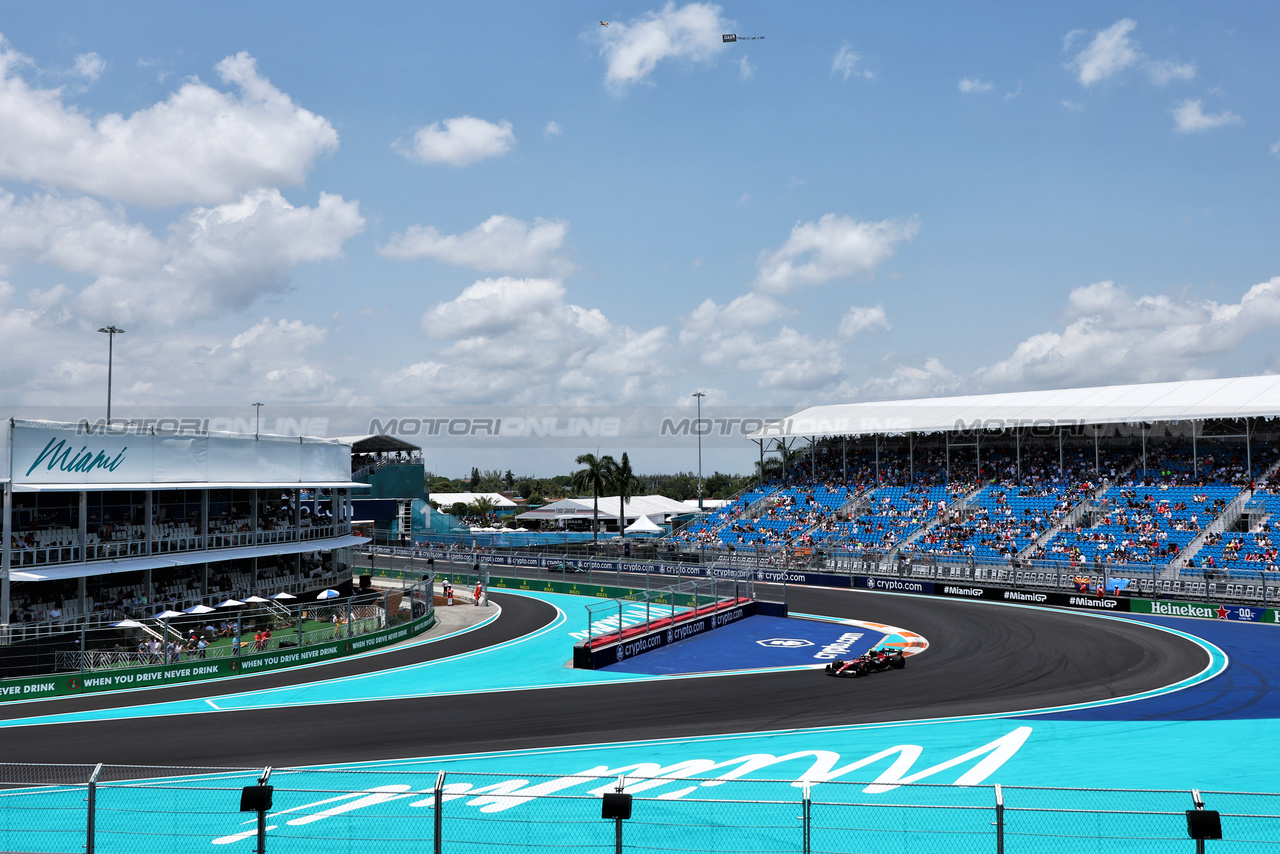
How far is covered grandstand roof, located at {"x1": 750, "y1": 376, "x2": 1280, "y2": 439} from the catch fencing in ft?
134

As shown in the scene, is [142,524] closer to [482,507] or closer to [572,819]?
[572,819]

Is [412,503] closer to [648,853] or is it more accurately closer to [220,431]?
[220,431]

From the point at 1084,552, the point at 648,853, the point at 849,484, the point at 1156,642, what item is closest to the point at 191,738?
the point at 648,853

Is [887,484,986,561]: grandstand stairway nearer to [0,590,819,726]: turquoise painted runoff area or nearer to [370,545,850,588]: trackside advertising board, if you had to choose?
[370,545,850,588]: trackside advertising board

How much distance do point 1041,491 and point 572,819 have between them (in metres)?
48.9

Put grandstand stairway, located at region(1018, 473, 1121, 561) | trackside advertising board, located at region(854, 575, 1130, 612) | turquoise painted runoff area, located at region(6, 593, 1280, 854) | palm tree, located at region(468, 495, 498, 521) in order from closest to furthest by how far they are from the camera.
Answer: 1. turquoise painted runoff area, located at region(6, 593, 1280, 854)
2. trackside advertising board, located at region(854, 575, 1130, 612)
3. grandstand stairway, located at region(1018, 473, 1121, 561)
4. palm tree, located at region(468, 495, 498, 521)

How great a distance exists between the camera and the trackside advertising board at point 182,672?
2522 centimetres

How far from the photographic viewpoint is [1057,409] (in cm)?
5838

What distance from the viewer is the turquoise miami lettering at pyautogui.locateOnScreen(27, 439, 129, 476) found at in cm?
3066

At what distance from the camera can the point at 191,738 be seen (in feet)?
68.0

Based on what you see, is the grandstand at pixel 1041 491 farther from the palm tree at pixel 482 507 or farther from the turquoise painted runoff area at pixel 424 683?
the palm tree at pixel 482 507

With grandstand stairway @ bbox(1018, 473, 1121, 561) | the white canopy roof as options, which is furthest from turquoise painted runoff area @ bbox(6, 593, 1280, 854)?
the white canopy roof

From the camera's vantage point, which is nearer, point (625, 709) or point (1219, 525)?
point (625, 709)

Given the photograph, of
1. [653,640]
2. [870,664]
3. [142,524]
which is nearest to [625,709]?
[870,664]
